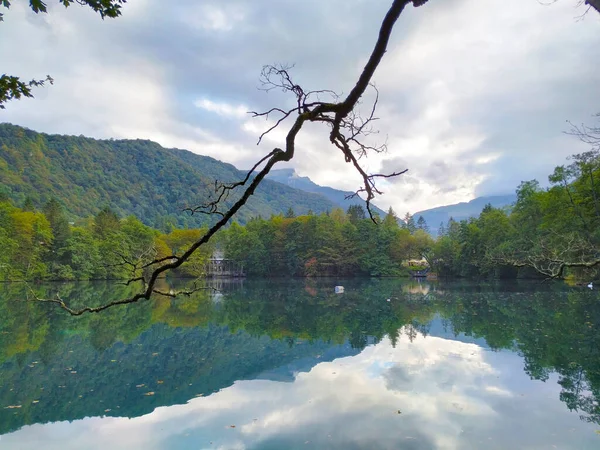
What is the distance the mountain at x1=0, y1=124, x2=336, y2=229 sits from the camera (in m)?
82.4

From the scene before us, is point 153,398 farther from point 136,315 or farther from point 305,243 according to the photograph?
point 305,243

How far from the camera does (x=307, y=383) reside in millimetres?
9094

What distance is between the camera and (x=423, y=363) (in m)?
10.5

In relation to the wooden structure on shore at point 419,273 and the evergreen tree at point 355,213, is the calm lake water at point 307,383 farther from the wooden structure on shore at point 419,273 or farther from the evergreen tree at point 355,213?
the evergreen tree at point 355,213

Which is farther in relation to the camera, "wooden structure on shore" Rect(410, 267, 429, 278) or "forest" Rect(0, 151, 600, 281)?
"wooden structure on shore" Rect(410, 267, 429, 278)

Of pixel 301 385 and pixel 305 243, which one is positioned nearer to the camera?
pixel 301 385

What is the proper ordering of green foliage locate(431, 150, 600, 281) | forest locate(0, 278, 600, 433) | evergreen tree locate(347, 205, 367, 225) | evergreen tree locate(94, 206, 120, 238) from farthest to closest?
evergreen tree locate(347, 205, 367, 225) → evergreen tree locate(94, 206, 120, 238) → green foliage locate(431, 150, 600, 281) → forest locate(0, 278, 600, 433)

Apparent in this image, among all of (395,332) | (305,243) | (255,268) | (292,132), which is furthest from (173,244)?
(292,132)

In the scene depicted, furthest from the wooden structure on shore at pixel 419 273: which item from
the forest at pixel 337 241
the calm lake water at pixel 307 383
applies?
the calm lake water at pixel 307 383

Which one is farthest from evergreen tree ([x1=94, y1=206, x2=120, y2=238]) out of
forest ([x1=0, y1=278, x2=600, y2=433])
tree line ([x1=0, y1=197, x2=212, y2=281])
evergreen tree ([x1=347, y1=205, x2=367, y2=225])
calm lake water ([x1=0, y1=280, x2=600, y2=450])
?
calm lake water ([x1=0, y1=280, x2=600, y2=450])

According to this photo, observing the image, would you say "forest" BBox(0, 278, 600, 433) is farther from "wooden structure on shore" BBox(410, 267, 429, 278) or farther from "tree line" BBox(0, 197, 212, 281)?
"wooden structure on shore" BBox(410, 267, 429, 278)

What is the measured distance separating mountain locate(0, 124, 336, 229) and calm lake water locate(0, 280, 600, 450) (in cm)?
5116

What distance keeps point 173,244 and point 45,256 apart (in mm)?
21028

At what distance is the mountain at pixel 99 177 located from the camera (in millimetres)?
82375
